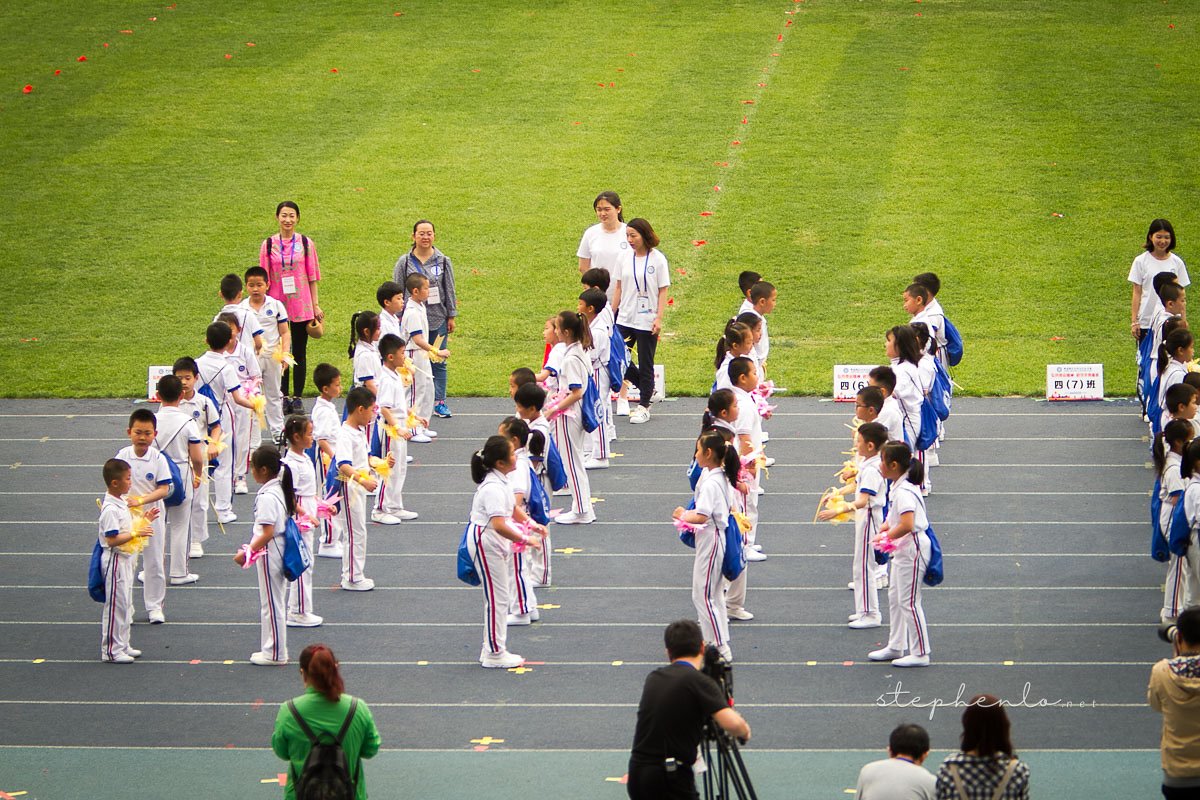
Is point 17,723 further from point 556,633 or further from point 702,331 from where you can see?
point 702,331

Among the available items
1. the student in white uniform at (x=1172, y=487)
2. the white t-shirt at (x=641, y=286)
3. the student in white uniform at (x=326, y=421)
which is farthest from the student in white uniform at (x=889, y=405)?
the student in white uniform at (x=326, y=421)

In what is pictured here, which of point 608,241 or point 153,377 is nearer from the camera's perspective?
point 608,241

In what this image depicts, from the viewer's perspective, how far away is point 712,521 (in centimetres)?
999

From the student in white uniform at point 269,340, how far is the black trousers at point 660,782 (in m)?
7.80

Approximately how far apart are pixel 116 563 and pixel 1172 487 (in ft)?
23.6

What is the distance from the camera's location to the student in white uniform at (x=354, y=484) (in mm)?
11430

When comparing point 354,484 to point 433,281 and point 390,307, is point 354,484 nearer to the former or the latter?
point 390,307

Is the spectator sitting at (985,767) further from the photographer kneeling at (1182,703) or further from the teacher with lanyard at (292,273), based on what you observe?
the teacher with lanyard at (292,273)

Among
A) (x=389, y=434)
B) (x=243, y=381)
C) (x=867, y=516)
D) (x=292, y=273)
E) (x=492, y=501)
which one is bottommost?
(x=867, y=516)

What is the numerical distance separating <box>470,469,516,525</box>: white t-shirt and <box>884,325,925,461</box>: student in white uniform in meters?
3.71

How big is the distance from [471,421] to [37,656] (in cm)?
623

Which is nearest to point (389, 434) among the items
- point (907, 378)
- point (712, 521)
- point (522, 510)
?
point (522, 510)

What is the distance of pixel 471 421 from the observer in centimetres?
1617

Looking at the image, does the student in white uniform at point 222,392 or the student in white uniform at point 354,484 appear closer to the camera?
the student in white uniform at point 354,484
